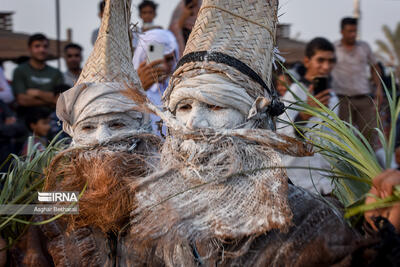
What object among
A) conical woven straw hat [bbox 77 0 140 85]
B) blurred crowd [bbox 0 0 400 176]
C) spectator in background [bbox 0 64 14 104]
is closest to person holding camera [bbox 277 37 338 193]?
blurred crowd [bbox 0 0 400 176]

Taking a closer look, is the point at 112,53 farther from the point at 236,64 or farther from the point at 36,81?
the point at 36,81

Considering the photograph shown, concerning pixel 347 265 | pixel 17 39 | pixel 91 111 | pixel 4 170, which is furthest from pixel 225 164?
pixel 17 39

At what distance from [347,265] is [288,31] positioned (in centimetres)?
880

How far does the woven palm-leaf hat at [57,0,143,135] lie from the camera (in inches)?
161

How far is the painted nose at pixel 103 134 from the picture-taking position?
4.00m

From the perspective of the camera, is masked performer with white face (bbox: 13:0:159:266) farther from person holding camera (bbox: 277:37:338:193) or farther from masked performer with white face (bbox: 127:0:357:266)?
person holding camera (bbox: 277:37:338:193)

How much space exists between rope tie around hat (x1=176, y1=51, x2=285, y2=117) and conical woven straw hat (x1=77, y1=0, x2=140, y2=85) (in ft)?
2.43

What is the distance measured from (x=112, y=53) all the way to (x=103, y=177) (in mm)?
927

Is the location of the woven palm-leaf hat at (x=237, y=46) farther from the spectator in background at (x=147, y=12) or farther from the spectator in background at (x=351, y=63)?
the spectator in background at (x=147, y=12)

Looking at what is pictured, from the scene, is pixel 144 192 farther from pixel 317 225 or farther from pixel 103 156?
pixel 317 225

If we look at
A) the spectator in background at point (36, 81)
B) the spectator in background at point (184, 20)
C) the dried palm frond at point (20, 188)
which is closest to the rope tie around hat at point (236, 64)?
the dried palm frond at point (20, 188)

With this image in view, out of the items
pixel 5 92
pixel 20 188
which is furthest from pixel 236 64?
pixel 5 92

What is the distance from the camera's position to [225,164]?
10.6 ft

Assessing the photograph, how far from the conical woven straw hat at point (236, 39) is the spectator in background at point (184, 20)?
9.06ft
